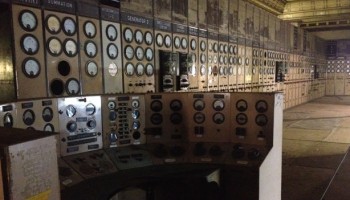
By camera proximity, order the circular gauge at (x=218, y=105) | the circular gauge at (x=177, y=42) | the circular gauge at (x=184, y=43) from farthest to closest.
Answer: the circular gauge at (x=184, y=43)
the circular gauge at (x=177, y=42)
the circular gauge at (x=218, y=105)

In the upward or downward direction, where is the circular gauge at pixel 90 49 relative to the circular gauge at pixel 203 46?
downward

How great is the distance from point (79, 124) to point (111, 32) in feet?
6.26

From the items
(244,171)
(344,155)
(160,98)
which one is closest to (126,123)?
(160,98)

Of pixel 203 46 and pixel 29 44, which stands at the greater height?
pixel 203 46

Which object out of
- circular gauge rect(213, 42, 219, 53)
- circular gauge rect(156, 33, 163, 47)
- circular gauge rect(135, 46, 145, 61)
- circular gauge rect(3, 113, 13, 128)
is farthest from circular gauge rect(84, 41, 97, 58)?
circular gauge rect(213, 42, 219, 53)

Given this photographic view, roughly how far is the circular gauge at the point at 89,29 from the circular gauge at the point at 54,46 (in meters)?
0.49

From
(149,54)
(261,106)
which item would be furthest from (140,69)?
(261,106)

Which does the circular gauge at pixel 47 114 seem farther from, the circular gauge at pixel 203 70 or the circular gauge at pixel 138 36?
the circular gauge at pixel 203 70

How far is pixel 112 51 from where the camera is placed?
4625 mm

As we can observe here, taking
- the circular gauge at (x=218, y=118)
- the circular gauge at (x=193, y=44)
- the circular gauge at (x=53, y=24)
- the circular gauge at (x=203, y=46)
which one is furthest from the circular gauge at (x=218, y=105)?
the circular gauge at (x=203, y=46)

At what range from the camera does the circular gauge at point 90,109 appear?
129 inches

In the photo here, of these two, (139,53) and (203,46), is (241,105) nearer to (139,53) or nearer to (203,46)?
(139,53)

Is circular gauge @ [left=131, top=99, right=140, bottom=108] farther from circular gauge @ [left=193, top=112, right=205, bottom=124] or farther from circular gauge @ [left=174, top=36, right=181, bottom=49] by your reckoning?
circular gauge @ [left=174, top=36, right=181, bottom=49]

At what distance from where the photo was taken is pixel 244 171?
3.04 metres
